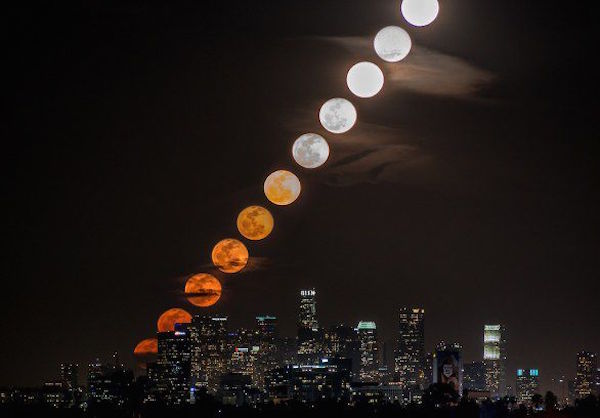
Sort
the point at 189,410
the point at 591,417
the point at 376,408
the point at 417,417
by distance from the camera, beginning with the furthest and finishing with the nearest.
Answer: the point at 376,408 < the point at 189,410 < the point at 417,417 < the point at 591,417

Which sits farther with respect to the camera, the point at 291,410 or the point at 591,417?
the point at 291,410

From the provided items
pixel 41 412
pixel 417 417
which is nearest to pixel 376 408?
pixel 417 417

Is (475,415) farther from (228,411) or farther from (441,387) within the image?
(228,411)

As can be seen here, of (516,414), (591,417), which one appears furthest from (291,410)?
(591,417)

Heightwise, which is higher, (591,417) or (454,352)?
(454,352)

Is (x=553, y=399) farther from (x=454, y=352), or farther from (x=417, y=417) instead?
(x=417, y=417)

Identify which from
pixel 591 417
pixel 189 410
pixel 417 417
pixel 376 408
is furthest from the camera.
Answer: pixel 376 408

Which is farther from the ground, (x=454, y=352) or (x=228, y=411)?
(x=454, y=352)

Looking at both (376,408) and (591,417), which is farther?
(376,408)

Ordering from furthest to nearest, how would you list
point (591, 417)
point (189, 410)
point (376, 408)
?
point (376, 408) → point (189, 410) → point (591, 417)
